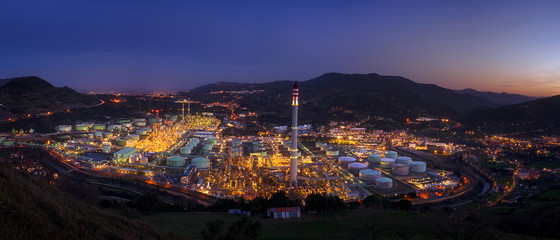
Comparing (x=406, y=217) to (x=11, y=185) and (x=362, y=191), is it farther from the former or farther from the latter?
(x=11, y=185)

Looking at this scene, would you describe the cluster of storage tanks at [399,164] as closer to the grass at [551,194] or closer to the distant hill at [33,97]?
the grass at [551,194]

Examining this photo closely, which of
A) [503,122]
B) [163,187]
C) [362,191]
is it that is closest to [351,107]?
[503,122]

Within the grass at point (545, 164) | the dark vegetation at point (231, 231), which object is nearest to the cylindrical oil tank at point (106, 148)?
the dark vegetation at point (231, 231)

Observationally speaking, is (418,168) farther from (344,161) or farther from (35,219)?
(35,219)

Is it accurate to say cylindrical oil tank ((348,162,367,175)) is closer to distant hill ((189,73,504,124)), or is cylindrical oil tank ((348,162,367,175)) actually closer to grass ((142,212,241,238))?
grass ((142,212,241,238))

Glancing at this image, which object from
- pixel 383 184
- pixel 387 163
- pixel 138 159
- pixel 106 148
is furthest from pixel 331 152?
pixel 106 148

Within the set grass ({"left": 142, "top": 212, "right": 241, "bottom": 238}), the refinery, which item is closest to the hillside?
grass ({"left": 142, "top": 212, "right": 241, "bottom": 238})
